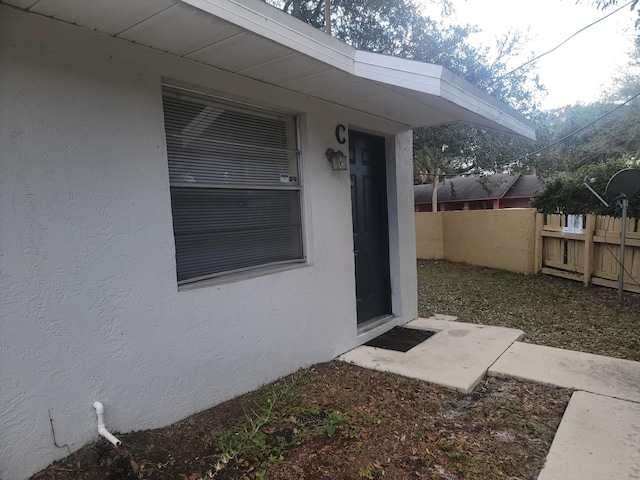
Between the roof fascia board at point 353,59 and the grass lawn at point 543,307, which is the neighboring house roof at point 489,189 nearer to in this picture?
the grass lawn at point 543,307

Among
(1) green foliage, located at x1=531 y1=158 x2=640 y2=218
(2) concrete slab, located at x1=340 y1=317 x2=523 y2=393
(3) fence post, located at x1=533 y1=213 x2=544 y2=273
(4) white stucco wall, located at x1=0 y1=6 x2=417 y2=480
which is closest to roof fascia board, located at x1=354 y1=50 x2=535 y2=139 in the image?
(4) white stucco wall, located at x1=0 y1=6 x2=417 y2=480

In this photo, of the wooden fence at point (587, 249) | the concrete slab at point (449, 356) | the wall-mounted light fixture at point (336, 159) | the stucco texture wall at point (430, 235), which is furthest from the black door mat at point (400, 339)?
the stucco texture wall at point (430, 235)

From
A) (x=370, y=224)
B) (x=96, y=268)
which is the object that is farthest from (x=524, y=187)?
(x=96, y=268)

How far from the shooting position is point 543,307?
602 cm

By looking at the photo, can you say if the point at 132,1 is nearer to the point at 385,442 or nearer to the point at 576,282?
the point at 385,442

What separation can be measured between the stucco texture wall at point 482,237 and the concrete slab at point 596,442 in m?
6.09

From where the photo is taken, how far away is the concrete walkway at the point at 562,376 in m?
2.13

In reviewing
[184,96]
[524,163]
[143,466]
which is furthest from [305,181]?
[524,163]

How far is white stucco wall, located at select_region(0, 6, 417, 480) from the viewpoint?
1.85 m

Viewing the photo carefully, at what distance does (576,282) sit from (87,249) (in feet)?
26.4

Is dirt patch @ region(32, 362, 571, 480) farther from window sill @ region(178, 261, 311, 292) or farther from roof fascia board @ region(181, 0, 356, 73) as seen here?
roof fascia board @ region(181, 0, 356, 73)

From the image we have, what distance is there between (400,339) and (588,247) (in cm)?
476

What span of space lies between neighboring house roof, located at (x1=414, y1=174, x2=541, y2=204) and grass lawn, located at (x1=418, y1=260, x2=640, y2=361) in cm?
1178

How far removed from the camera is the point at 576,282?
23.9 ft
